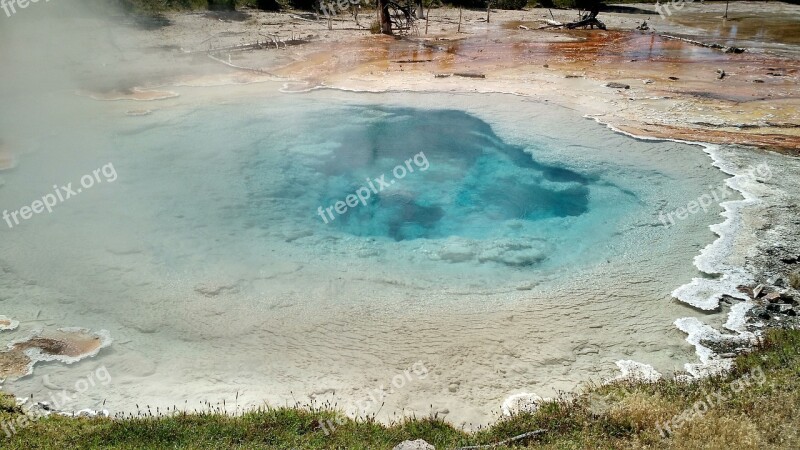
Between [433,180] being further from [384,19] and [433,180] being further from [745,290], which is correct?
[384,19]

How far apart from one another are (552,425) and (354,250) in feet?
13.2

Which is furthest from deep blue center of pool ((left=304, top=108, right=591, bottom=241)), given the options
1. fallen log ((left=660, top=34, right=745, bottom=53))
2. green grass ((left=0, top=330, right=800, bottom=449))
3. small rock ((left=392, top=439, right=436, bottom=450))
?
fallen log ((left=660, top=34, right=745, bottom=53))

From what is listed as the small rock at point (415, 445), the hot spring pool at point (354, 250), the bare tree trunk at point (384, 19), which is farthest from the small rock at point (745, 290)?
the bare tree trunk at point (384, 19)

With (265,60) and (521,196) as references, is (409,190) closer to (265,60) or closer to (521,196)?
(521,196)

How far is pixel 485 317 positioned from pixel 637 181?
451 centimetres

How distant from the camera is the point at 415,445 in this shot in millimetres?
4051

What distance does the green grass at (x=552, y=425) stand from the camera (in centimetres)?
403

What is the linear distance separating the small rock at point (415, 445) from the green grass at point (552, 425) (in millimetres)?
225

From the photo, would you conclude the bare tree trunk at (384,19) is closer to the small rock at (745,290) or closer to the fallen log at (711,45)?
the fallen log at (711,45)

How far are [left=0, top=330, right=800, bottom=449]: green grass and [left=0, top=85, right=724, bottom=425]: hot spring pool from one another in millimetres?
383

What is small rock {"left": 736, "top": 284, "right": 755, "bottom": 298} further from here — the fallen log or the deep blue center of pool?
the fallen log

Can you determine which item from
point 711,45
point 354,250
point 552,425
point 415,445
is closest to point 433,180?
point 354,250

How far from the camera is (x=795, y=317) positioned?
5.72m

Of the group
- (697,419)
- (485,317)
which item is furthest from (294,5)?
(697,419)
